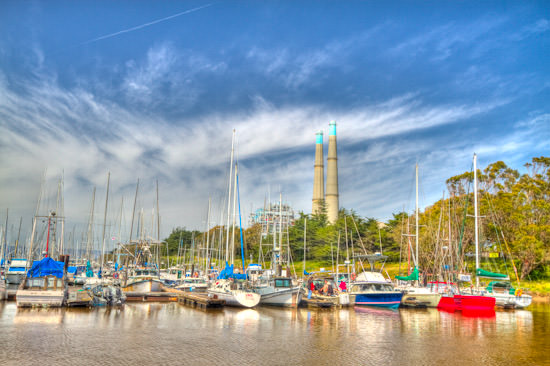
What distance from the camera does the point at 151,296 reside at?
40.6 meters

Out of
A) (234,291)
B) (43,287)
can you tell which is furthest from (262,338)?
(43,287)

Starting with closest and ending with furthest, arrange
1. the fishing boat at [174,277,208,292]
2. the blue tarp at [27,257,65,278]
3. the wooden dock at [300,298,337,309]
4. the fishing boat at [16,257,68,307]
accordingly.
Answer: the fishing boat at [16,257,68,307], the blue tarp at [27,257,65,278], the wooden dock at [300,298,337,309], the fishing boat at [174,277,208,292]

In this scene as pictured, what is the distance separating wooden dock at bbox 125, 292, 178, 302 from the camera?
39.8 metres

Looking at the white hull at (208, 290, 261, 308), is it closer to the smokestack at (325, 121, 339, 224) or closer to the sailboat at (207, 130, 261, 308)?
the sailboat at (207, 130, 261, 308)

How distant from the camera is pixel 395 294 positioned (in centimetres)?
3700

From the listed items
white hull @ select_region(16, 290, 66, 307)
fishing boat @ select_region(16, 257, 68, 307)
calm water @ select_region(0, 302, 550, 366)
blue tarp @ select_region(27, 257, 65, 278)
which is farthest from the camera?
blue tarp @ select_region(27, 257, 65, 278)

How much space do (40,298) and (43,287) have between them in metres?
3.10

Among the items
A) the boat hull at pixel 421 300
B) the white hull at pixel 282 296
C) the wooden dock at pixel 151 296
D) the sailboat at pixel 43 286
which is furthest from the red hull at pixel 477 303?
the sailboat at pixel 43 286

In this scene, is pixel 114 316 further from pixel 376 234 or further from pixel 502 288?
pixel 376 234

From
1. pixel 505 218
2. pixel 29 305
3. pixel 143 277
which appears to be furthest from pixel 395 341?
pixel 505 218

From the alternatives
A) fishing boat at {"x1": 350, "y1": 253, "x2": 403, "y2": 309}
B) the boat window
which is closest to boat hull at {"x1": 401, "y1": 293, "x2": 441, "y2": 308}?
fishing boat at {"x1": 350, "y1": 253, "x2": 403, "y2": 309}

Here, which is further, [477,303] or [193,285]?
[193,285]

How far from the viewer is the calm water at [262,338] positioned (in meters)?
16.7

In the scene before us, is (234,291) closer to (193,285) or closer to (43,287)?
(43,287)
